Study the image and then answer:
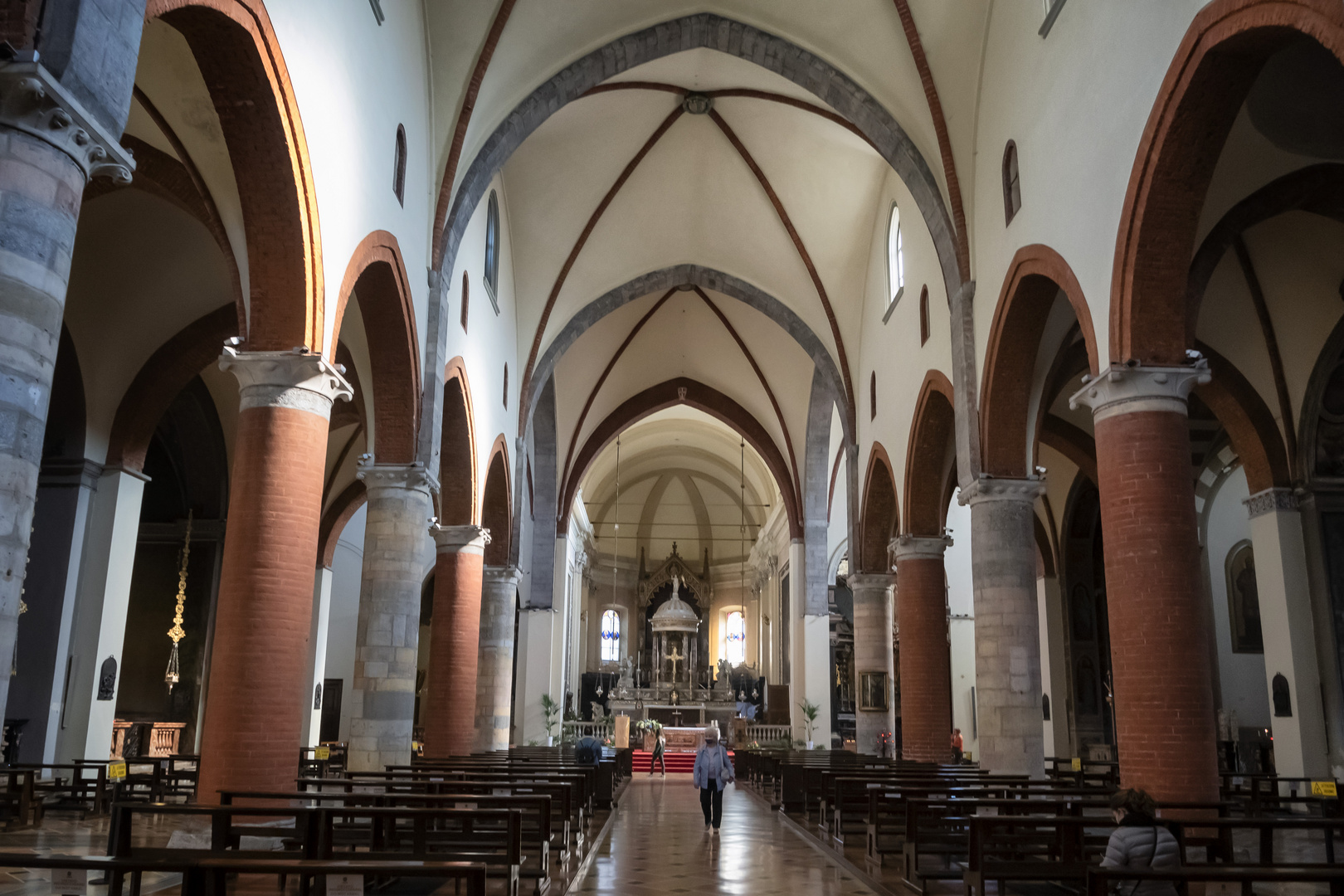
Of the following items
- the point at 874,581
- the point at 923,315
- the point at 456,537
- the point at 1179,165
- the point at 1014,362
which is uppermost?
the point at 923,315

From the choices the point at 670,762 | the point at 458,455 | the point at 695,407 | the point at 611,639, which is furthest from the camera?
the point at 611,639

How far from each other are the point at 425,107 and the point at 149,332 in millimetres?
5150

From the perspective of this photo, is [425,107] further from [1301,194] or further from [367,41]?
A: [1301,194]

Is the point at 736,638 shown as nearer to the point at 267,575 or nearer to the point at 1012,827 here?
the point at 1012,827

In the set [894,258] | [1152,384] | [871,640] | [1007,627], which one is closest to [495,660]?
[871,640]

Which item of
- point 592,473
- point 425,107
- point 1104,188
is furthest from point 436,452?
point 592,473

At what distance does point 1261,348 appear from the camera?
14359mm

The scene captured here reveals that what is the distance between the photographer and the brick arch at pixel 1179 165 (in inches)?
291

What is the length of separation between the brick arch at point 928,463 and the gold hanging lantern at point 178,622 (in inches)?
479

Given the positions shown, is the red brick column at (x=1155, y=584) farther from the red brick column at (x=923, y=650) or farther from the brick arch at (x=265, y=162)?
the red brick column at (x=923, y=650)

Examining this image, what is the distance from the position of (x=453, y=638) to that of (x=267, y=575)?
855cm

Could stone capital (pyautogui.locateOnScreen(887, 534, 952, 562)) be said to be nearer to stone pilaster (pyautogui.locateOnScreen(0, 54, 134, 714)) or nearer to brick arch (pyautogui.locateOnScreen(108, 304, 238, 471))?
brick arch (pyautogui.locateOnScreen(108, 304, 238, 471))

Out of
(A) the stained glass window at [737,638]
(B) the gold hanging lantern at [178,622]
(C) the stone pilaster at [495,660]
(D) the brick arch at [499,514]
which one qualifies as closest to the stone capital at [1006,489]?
(D) the brick arch at [499,514]

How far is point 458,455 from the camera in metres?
16.3
